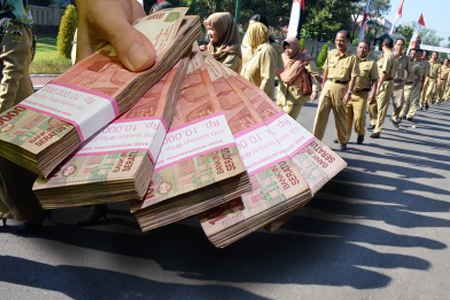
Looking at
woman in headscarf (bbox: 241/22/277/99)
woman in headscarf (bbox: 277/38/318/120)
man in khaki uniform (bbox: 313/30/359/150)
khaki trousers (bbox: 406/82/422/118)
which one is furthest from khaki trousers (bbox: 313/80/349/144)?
khaki trousers (bbox: 406/82/422/118)

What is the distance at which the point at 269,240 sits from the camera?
11.3 ft

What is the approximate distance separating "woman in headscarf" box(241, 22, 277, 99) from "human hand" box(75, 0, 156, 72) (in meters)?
2.27

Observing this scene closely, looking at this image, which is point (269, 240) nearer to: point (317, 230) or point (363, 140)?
point (317, 230)

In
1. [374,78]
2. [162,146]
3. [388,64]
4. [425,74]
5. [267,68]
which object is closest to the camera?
[162,146]

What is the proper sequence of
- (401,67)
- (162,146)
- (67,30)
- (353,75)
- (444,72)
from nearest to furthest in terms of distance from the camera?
(162,146)
(353,75)
(401,67)
(67,30)
(444,72)

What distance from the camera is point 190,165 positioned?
226 centimetres

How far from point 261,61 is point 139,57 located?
97.2 inches

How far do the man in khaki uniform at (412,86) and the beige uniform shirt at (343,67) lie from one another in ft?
15.6

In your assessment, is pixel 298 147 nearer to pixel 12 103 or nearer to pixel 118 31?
pixel 118 31

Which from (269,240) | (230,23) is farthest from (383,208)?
(230,23)

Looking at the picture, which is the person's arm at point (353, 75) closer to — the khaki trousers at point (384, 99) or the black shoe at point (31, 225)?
the khaki trousers at point (384, 99)

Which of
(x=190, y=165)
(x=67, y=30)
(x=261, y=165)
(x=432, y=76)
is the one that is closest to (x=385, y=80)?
(x=261, y=165)

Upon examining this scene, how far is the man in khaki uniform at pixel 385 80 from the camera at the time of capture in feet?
28.1

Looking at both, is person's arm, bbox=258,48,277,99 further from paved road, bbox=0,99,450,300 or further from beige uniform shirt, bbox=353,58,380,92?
beige uniform shirt, bbox=353,58,380,92
